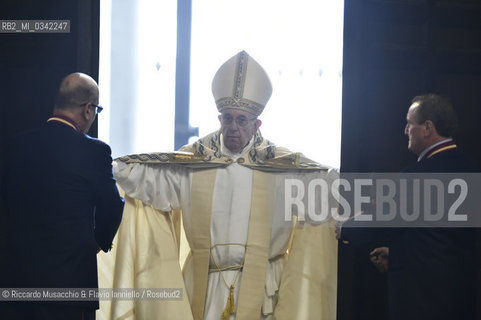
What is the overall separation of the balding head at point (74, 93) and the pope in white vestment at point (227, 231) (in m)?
0.58

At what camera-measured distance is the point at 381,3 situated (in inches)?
172

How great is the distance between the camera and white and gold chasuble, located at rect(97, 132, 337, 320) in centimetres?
402

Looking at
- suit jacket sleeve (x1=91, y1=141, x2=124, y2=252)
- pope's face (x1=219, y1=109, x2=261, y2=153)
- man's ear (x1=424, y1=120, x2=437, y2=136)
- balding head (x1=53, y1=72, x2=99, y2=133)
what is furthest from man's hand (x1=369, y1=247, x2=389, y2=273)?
balding head (x1=53, y1=72, x2=99, y2=133)

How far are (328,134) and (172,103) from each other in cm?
112

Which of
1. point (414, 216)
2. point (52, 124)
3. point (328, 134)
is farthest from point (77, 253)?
point (328, 134)

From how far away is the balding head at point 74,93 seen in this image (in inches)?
135

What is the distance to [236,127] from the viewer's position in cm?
409

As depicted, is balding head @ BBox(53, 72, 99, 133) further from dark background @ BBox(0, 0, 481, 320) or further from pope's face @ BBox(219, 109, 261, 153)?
pope's face @ BBox(219, 109, 261, 153)

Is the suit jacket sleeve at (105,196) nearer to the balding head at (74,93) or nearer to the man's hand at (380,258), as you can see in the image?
the balding head at (74,93)

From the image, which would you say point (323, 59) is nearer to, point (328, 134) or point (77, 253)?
point (328, 134)

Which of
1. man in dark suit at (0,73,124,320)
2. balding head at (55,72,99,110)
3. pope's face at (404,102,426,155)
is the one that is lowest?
man in dark suit at (0,73,124,320)

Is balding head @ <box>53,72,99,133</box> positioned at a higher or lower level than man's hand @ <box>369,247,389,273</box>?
higher

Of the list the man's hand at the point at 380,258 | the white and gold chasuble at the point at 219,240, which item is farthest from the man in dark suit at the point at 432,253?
the white and gold chasuble at the point at 219,240

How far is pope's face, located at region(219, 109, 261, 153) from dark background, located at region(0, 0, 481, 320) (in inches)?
23.4
